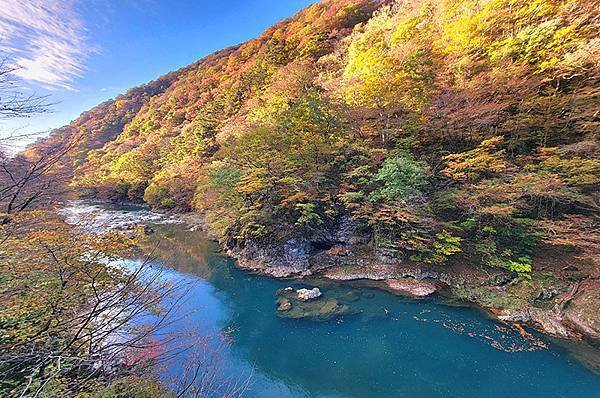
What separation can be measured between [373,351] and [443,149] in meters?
9.22

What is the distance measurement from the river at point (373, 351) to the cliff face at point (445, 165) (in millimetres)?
1551

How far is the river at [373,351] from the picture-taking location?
6.59 metres

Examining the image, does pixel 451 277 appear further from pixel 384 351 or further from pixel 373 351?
pixel 373 351

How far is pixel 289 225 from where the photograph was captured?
44.2 ft

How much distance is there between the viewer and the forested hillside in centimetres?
924

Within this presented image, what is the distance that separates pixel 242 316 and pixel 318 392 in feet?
13.2

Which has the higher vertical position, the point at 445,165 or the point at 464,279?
the point at 445,165

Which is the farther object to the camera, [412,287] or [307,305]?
[412,287]

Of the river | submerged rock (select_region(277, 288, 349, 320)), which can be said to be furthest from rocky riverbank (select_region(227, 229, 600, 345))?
submerged rock (select_region(277, 288, 349, 320))

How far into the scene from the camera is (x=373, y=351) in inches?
316

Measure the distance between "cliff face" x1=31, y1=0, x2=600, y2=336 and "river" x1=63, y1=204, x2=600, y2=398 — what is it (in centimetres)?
Answer: 155

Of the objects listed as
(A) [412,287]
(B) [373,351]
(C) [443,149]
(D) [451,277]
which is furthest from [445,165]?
(B) [373,351]

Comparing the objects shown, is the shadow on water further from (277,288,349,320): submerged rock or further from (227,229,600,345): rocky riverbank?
(227,229,600,345): rocky riverbank

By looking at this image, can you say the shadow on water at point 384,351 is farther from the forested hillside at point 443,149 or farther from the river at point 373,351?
the forested hillside at point 443,149
